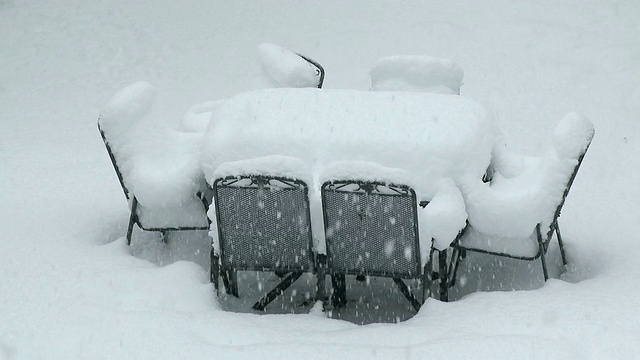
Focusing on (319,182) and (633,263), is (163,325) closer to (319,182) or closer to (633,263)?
(319,182)

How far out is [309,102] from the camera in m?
4.80

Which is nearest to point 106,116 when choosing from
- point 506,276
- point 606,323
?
point 506,276

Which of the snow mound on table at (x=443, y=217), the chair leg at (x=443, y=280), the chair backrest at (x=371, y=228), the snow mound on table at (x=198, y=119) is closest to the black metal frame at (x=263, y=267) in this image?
the chair backrest at (x=371, y=228)

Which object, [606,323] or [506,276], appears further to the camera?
[506,276]

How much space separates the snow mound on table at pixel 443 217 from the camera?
4.25 m

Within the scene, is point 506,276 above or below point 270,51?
below

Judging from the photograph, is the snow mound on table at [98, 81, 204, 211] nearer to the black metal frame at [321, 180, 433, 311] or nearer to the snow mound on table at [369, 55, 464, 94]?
the black metal frame at [321, 180, 433, 311]

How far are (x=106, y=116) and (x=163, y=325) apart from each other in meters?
1.57

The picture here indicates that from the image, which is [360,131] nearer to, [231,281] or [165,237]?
[231,281]

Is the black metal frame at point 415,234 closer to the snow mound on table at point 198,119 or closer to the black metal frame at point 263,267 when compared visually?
the black metal frame at point 263,267

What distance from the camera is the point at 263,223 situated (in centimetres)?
437

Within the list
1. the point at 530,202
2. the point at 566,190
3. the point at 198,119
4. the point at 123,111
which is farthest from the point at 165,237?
the point at 566,190

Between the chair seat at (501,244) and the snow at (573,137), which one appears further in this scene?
the chair seat at (501,244)

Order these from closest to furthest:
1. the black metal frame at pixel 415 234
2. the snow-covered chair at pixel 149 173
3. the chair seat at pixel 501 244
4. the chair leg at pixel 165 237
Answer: the black metal frame at pixel 415 234
the chair seat at pixel 501 244
the snow-covered chair at pixel 149 173
the chair leg at pixel 165 237
